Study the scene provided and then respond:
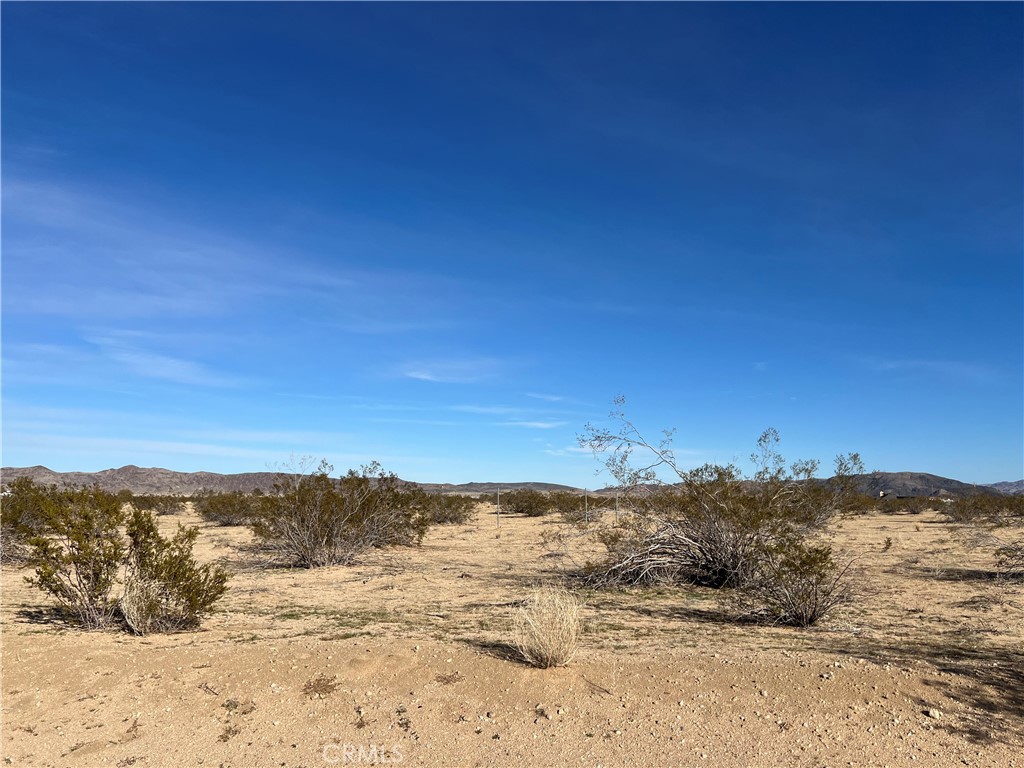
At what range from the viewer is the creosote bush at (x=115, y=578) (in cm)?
844

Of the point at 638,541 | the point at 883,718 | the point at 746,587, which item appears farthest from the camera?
the point at 638,541

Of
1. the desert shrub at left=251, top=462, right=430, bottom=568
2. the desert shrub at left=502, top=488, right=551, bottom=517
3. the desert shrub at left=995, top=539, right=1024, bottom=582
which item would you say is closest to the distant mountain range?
the desert shrub at left=502, top=488, right=551, bottom=517

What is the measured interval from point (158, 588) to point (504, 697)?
5004mm

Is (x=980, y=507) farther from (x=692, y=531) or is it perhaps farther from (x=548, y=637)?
(x=548, y=637)

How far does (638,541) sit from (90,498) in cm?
962

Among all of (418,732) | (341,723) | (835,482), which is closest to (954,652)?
(418,732)

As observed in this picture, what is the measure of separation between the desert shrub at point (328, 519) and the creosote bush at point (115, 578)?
9.01 m

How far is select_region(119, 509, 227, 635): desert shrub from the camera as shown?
8.37 m

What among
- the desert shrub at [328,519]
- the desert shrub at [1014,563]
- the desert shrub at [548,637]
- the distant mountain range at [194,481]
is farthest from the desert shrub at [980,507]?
the distant mountain range at [194,481]

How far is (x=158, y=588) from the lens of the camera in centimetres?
846

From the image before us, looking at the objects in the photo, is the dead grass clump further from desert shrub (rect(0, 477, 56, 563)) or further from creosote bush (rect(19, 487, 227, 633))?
desert shrub (rect(0, 477, 56, 563))

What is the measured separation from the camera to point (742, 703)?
5742 mm

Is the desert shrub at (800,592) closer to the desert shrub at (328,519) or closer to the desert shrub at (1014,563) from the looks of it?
the desert shrub at (1014,563)

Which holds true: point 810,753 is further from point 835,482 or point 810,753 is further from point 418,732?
point 835,482
